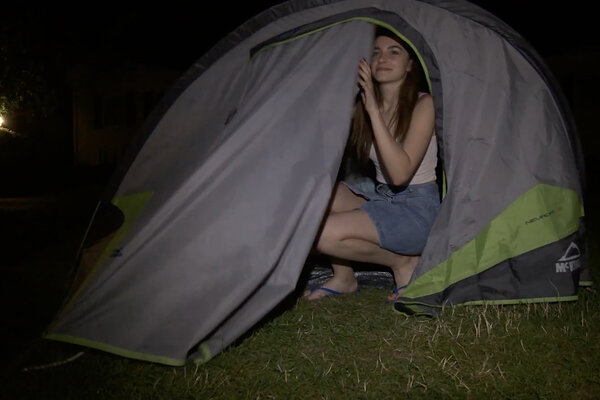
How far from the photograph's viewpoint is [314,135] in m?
2.08

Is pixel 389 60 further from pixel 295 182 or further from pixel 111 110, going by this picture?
pixel 111 110

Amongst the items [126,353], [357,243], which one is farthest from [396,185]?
[126,353]

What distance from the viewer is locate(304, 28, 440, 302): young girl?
7.84 feet

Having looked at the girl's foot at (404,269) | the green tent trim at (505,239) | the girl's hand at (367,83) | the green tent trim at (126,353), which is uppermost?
the girl's hand at (367,83)

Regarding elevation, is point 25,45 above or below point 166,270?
above

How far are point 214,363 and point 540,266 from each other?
1.49 meters

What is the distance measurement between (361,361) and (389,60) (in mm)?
1406

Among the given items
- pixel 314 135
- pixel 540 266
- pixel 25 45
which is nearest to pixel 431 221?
pixel 540 266

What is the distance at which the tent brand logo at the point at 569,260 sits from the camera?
2.38 meters

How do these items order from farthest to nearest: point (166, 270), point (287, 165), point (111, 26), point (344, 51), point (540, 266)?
point (111, 26) → point (540, 266) → point (344, 51) → point (287, 165) → point (166, 270)

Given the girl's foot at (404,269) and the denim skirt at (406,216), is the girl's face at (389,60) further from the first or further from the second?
the girl's foot at (404,269)

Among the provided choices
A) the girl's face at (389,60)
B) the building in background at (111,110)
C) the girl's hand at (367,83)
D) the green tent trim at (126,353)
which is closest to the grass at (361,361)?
the green tent trim at (126,353)

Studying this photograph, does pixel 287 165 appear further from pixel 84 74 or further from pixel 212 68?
pixel 84 74

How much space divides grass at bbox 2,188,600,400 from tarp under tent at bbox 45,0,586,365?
0.10 meters
